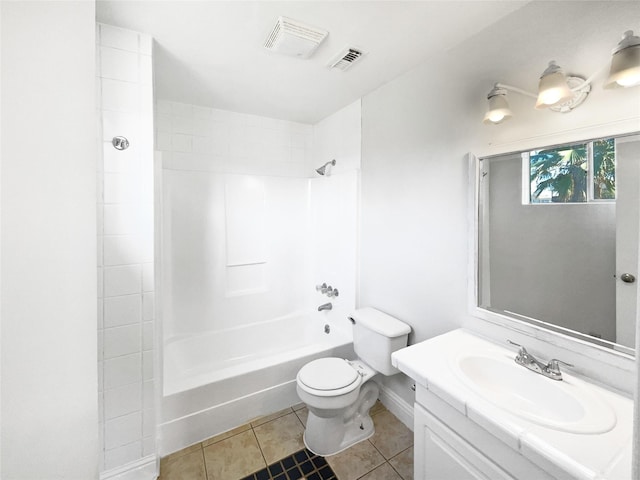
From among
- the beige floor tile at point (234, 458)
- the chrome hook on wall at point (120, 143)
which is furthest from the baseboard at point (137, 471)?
the chrome hook on wall at point (120, 143)

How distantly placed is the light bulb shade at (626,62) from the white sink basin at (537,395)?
1.05 metres

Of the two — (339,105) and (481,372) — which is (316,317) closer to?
(481,372)

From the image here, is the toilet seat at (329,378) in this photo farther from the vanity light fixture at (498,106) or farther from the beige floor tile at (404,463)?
the vanity light fixture at (498,106)

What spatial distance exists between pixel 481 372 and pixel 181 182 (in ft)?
7.87

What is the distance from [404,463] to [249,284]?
1.79 m

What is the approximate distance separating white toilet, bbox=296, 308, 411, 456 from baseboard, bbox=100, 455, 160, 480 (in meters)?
0.82

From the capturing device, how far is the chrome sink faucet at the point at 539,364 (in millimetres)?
1010

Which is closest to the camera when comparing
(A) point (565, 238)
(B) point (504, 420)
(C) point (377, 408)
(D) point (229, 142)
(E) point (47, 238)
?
(E) point (47, 238)

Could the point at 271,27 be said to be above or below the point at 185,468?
above

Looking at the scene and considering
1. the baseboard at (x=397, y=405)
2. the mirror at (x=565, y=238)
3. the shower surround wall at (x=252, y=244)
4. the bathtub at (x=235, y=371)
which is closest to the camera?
the mirror at (x=565, y=238)

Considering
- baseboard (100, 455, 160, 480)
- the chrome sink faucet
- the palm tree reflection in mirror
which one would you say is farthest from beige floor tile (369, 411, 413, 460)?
the palm tree reflection in mirror

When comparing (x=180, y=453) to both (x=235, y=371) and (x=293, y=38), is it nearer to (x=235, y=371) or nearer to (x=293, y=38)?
(x=235, y=371)

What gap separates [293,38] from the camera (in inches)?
52.8

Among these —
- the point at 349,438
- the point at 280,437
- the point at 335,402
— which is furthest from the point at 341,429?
the point at 280,437
